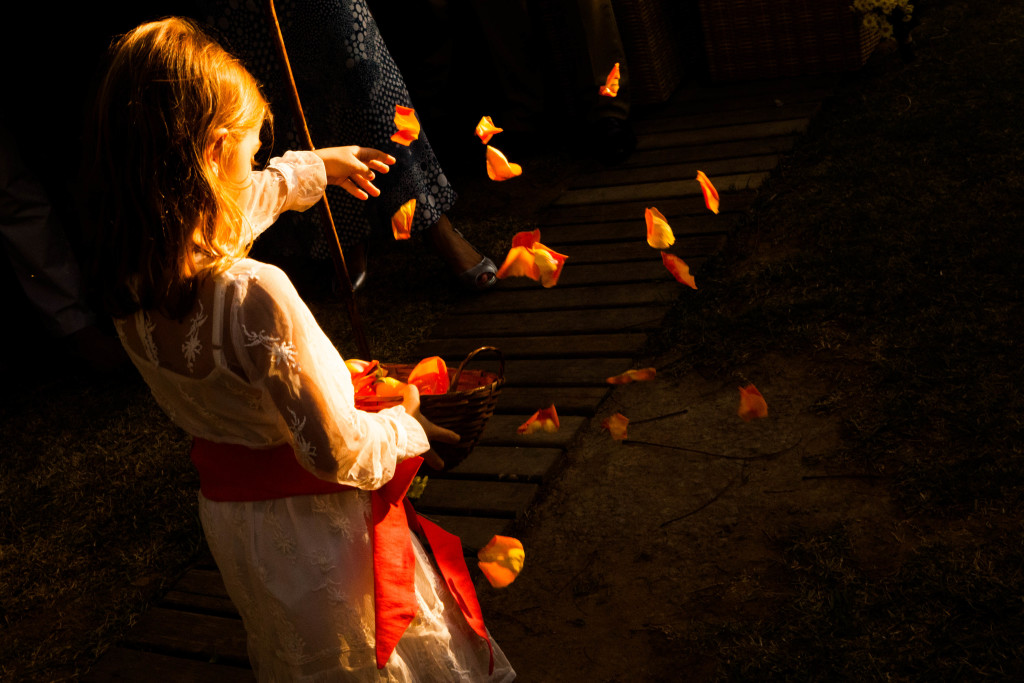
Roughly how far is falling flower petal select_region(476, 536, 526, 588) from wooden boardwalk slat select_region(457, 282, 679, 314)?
1.31m

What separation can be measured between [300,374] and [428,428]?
349mm

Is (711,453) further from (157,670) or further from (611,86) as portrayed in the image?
(611,86)

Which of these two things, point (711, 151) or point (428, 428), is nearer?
point (428, 428)

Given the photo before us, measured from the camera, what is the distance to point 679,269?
11.3ft

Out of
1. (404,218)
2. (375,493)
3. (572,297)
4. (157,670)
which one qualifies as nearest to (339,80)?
(404,218)

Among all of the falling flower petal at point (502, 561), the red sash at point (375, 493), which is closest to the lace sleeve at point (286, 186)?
the red sash at point (375, 493)

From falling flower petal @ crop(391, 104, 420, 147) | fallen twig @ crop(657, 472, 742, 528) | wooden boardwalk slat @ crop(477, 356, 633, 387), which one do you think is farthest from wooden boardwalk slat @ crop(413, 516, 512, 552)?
falling flower petal @ crop(391, 104, 420, 147)

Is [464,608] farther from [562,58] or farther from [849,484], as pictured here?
[562,58]

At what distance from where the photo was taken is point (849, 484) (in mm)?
2348

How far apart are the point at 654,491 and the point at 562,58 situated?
Result: 310 centimetres

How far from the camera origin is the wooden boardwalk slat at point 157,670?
2.30 meters

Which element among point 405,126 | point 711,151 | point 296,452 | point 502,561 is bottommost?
point 711,151

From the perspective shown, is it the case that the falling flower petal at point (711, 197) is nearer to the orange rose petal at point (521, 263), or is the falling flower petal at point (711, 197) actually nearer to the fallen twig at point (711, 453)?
the orange rose petal at point (521, 263)

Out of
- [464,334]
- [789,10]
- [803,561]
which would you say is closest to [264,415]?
[803,561]
